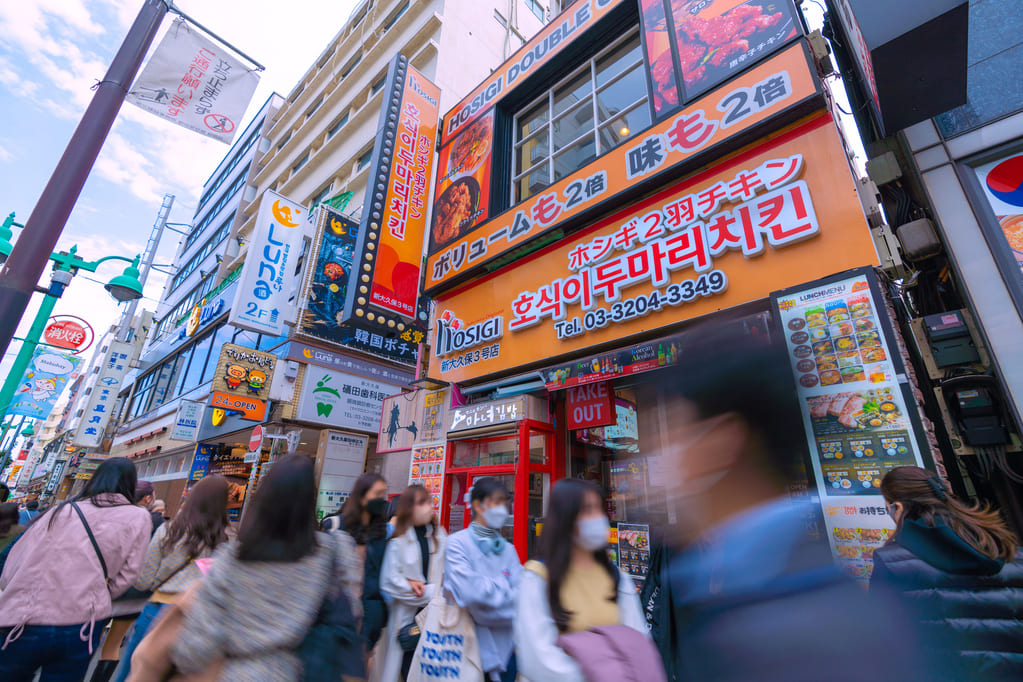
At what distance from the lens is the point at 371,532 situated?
3.50 m

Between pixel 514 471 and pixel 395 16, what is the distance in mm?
21104

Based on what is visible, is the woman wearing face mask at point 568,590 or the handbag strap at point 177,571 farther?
the handbag strap at point 177,571

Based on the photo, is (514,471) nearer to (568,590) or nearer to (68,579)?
(68,579)

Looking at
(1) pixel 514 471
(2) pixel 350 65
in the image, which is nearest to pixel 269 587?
(1) pixel 514 471

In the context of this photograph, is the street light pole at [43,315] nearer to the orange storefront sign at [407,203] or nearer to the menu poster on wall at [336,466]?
the orange storefront sign at [407,203]

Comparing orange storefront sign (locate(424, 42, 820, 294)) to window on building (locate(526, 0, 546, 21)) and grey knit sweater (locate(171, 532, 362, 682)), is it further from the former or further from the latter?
window on building (locate(526, 0, 546, 21))

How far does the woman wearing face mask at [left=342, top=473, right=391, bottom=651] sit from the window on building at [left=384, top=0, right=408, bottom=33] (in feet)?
68.8

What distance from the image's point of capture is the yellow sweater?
5.55 ft

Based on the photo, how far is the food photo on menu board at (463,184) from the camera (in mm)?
8609

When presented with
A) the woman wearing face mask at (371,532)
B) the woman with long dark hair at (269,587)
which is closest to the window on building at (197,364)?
the woman wearing face mask at (371,532)

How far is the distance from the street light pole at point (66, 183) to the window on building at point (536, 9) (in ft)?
63.9

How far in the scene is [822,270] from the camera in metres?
4.20

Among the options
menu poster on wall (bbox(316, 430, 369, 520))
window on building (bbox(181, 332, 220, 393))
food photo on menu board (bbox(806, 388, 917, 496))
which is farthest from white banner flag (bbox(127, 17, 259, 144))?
window on building (bbox(181, 332, 220, 393))

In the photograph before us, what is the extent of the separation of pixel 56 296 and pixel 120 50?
304 cm
